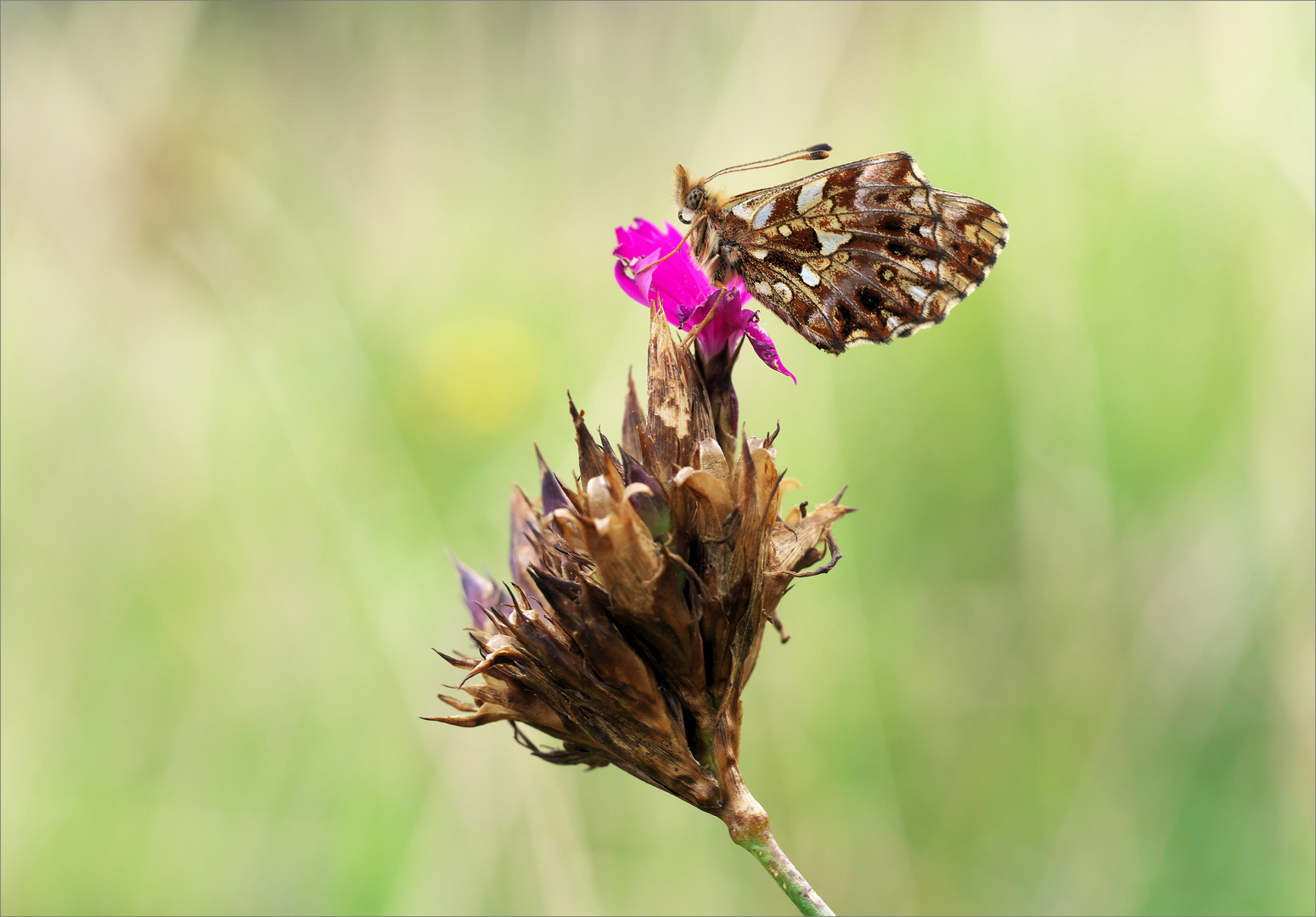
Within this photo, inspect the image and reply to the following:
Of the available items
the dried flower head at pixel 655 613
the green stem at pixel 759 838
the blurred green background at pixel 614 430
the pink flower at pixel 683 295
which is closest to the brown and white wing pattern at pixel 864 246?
the pink flower at pixel 683 295

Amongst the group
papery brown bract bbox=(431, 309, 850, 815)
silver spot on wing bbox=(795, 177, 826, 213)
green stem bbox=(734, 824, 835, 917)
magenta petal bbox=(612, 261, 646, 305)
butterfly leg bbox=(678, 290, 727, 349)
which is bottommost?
green stem bbox=(734, 824, 835, 917)

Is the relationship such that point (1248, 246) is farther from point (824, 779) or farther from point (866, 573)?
point (824, 779)

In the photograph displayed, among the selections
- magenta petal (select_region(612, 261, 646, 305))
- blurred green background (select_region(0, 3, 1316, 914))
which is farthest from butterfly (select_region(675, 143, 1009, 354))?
blurred green background (select_region(0, 3, 1316, 914))

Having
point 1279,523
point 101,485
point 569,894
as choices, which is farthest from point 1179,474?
point 101,485

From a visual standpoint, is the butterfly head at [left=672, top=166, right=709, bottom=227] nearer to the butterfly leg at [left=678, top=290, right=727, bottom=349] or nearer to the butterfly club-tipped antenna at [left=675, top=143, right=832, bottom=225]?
the butterfly club-tipped antenna at [left=675, top=143, right=832, bottom=225]

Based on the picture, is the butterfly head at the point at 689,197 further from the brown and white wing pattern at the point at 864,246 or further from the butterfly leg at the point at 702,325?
the butterfly leg at the point at 702,325
